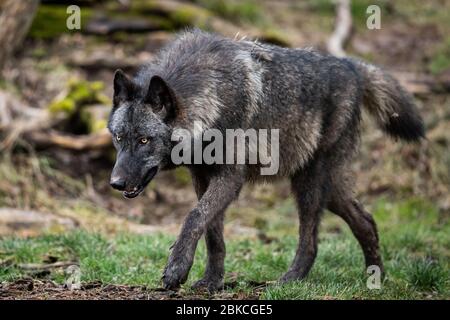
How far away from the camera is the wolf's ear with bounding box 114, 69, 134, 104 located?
6242mm

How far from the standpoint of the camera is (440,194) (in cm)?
1219

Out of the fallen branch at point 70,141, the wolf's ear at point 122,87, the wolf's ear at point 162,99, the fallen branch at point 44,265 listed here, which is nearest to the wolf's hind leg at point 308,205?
the wolf's ear at point 162,99

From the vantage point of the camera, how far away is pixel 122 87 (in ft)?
20.7

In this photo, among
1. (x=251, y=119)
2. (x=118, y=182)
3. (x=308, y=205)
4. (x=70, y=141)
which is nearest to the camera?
(x=118, y=182)

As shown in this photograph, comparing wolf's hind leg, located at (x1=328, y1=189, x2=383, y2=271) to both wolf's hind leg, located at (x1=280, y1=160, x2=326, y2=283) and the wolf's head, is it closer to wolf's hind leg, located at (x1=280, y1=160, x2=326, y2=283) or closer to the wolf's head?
wolf's hind leg, located at (x1=280, y1=160, x2=326, y2=283)

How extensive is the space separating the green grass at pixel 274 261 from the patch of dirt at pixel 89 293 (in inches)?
9.0

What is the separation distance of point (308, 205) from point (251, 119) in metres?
1.26

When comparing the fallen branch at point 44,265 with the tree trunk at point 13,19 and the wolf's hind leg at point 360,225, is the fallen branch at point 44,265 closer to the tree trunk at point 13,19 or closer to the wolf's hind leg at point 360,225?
the wolf's hind leg at point 360,225

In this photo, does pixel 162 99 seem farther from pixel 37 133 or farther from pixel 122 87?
pixel 37 133

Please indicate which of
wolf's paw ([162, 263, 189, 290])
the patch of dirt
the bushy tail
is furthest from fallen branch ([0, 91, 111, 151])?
wolf's paw ([162, 263, 189, 290])

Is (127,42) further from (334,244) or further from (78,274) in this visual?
(78,274)

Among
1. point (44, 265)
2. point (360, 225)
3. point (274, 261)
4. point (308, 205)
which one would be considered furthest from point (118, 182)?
point (360, 225)

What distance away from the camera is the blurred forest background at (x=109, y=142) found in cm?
1061
